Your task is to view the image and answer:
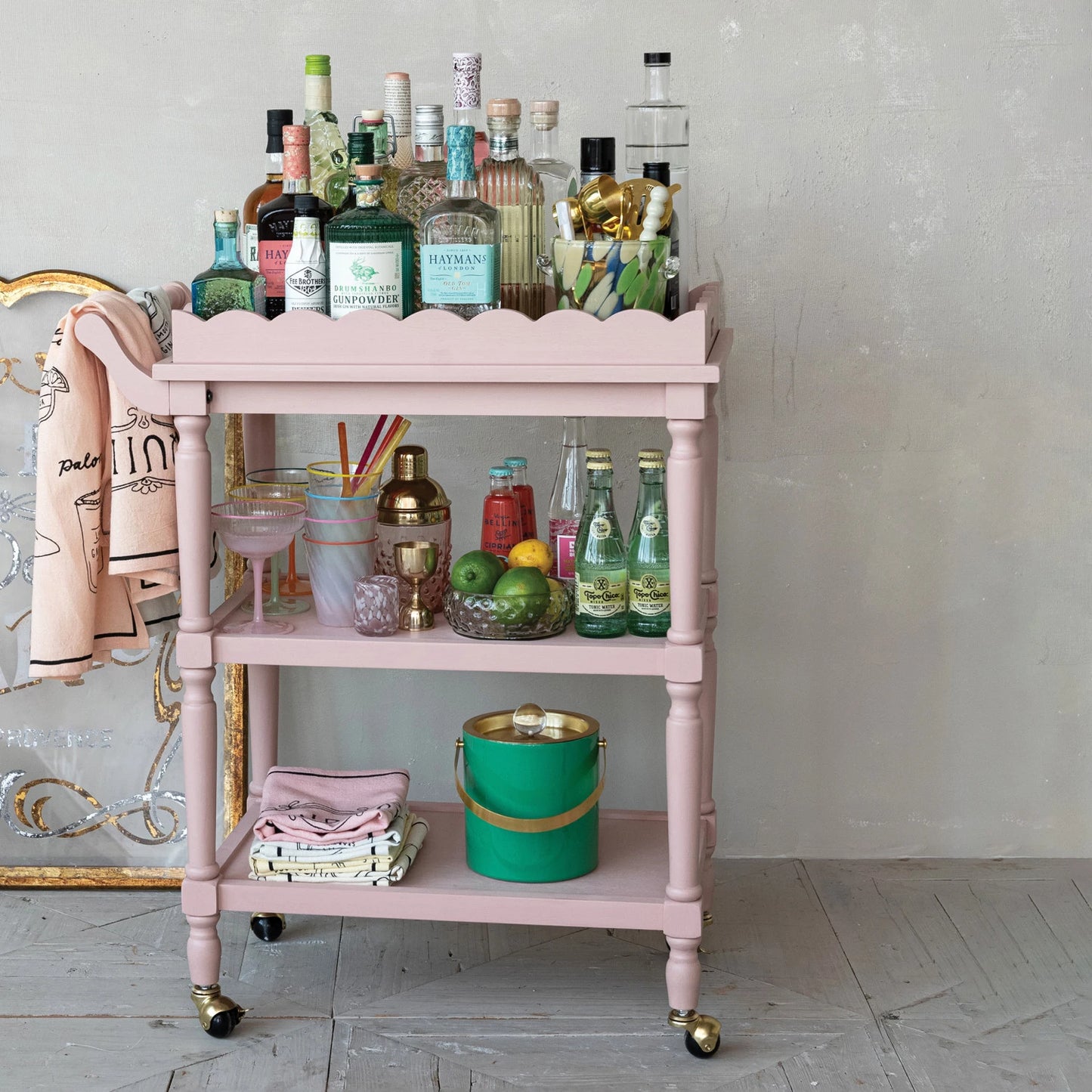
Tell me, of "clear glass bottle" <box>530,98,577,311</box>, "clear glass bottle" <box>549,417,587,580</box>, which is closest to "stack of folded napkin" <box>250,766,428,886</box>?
"clear glass bottle" <box>549,417,587,580</box>

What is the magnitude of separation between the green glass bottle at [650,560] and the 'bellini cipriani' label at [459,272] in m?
0.32

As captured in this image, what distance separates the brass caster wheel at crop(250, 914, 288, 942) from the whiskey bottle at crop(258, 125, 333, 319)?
3.10 feet

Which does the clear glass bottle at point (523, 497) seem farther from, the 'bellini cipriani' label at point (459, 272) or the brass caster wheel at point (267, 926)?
the brass caster wheel at point (267, 926)

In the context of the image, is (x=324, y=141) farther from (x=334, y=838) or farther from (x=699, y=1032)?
(x=699, y=1032)

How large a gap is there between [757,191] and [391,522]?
83 cm

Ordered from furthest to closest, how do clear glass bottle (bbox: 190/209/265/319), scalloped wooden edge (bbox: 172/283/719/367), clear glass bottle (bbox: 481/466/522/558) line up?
clear glass bottle (bbox: 481/466/522/558)
clear glass bottle (bbox: 190/209/265/319)
scalloped wooden edge (bbox: 172/283/719/367)

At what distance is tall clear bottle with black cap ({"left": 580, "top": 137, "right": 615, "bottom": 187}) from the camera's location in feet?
5.49

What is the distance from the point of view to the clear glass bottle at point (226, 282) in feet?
5.52

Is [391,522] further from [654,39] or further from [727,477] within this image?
[654,39]

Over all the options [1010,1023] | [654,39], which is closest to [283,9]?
[654,39]

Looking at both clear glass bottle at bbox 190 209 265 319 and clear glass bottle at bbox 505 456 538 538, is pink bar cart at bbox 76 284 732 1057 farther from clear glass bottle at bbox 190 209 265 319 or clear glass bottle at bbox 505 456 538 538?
clear glass bottle at bbox 505 456 538 538

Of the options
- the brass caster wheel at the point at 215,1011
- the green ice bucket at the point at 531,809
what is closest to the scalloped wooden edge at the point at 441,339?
the green ice bucket at the point at 531,809

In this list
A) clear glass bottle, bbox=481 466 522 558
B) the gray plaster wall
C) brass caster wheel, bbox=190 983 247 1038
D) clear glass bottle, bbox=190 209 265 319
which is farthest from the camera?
the gray plaster wall

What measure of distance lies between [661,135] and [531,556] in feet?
2.16
